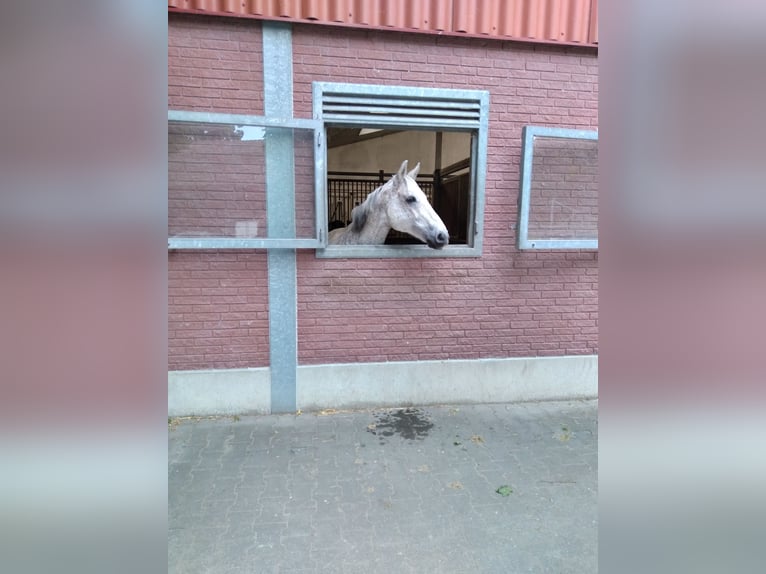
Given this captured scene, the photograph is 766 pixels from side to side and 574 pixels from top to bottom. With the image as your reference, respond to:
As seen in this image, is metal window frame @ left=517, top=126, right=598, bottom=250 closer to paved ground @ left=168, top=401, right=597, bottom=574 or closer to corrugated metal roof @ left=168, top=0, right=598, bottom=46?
corrugated metal roof @ left=168, top=0, right=598, bottom=46

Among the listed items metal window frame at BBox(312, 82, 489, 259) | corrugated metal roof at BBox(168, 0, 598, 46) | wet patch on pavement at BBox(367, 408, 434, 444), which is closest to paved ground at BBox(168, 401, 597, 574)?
wet patch on pavement at BBox(367, 408, 434, 444)

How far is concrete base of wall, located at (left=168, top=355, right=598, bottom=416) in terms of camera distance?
13.3ft

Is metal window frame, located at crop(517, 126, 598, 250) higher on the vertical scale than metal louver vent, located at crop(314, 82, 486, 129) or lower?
lower

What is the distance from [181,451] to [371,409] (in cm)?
180

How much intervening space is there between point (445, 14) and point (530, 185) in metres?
1.89

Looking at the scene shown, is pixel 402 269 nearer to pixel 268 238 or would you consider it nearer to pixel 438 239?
pixel 438 239

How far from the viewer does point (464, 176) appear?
4.95 meters

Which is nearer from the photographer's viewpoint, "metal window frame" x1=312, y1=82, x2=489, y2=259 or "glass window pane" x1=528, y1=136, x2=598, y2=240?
"metal window frame" x1=312, y1=82, x2=489, y2=259

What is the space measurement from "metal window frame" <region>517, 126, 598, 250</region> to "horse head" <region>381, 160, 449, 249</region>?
0.88m

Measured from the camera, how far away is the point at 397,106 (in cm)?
404

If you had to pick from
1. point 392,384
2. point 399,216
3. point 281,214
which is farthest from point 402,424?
point 281,214
